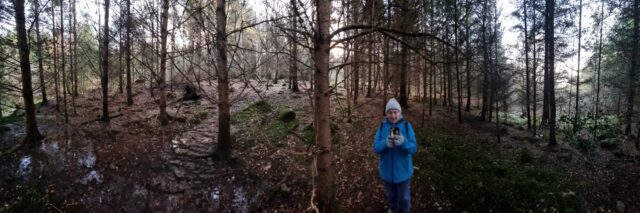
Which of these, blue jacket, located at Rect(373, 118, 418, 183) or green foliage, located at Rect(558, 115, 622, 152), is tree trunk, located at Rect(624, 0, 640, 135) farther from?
blue jacket, located at Rect(373, 118, 418, 183)

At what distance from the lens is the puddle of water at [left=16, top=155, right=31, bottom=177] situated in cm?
621

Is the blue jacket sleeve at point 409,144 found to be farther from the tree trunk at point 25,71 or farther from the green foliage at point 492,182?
the tree trunk at point 25,71

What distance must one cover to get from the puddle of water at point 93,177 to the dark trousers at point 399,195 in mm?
6224

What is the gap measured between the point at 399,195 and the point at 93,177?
6624 millimetres

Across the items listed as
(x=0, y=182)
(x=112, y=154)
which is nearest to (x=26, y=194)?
(x=0, y=182)

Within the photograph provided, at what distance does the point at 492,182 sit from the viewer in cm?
626

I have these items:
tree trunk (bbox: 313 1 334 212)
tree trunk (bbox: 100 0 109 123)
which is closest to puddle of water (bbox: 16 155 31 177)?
tree trunk (bbox: 100 0 109 123)

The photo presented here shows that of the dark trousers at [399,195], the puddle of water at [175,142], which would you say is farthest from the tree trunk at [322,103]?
the puddle of water at [175,142]

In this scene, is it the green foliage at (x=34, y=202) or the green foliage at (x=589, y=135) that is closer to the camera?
the green foliage at (x=34, y=202)

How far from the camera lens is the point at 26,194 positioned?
5.54m

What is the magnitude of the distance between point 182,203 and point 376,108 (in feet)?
28.7

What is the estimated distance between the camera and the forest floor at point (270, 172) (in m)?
5.55

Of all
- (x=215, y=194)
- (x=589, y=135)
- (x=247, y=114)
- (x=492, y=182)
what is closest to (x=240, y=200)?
(x=215, y=194)

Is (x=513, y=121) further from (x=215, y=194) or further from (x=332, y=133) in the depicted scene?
(x=215, y=194)
